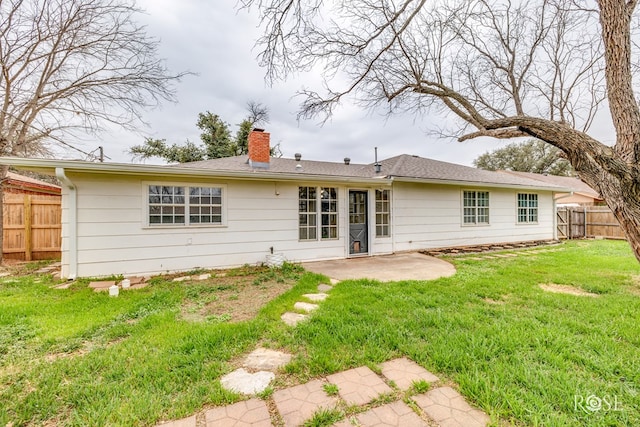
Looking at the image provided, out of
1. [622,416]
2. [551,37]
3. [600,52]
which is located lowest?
[622,416]

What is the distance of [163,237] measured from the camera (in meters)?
6.06

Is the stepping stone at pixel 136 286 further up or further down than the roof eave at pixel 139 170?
further down

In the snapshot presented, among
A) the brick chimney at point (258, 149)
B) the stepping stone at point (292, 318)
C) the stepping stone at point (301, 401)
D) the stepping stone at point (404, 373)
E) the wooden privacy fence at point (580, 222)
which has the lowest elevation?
the stepping stone at point (301, 401)

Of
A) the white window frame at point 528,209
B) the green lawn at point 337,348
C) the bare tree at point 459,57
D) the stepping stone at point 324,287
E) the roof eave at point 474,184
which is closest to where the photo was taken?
the green lawn at point 337,348

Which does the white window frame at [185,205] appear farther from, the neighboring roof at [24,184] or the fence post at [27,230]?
the fence post at [27,230]

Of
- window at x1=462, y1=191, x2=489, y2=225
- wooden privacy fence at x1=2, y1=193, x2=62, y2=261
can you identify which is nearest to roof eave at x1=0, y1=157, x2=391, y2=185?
wooden privacy fence at x1=2, y1=193, x2=62, y2=261

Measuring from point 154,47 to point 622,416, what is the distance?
10022 millimetres

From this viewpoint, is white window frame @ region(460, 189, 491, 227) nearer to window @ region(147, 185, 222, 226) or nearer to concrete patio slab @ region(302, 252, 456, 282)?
concrete patio slab @ region(302, 252, 456, 282)

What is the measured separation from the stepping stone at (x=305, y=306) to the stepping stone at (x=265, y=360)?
1.12m

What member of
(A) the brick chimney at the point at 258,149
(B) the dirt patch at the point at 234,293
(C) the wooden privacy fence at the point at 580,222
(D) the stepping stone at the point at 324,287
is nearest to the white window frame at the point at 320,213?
(A) the brick chimney at the point at 258,149

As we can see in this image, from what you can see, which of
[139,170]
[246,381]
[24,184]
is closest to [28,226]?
[24,184]

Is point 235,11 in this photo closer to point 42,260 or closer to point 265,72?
point 265,72

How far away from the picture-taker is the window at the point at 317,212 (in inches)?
292

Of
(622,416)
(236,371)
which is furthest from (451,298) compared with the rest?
(236,371)
